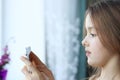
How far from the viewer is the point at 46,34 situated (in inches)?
81.7

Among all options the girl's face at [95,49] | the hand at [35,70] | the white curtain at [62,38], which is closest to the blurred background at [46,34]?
the white curtain at [62,38]

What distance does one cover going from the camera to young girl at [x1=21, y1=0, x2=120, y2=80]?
3.12 feet

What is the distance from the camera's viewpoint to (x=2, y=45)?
188 cm

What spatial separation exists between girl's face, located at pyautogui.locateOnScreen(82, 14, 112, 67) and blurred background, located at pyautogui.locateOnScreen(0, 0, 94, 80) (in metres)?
0.79

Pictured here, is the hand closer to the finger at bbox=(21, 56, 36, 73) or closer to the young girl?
the finger at bbox=(21, 56, 36, 73)

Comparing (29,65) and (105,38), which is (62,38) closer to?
(29,65)

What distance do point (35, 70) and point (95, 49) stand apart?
11.5 inches

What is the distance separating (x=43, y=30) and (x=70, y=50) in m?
Answer: 0.31

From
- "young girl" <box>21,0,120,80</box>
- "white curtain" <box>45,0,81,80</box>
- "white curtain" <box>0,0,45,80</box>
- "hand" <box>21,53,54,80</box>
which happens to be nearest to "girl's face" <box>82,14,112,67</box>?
"young girl" <box>21,0,120,80</box>

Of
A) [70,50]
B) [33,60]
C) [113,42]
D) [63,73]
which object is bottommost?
[63,73]

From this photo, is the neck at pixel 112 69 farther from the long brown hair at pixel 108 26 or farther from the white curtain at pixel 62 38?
the white curtain at pixel 62 38

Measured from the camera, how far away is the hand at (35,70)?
3.67 ft

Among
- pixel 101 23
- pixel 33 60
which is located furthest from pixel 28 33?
pixel 101 23

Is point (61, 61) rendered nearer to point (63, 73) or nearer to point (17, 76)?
point (63, 73)
